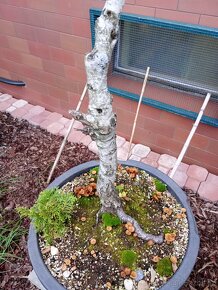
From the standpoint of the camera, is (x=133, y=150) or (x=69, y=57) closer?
(x=69, y=57)

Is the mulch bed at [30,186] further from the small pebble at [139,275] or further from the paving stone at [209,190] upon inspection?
the small pebble at [139,275]

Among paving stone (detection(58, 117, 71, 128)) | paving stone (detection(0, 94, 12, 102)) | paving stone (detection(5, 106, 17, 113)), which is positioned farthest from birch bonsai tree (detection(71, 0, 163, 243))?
paving stone (detection(0, 94, 12, 102))

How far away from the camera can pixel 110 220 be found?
1477mm

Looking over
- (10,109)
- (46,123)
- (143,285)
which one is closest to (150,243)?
(143,285)

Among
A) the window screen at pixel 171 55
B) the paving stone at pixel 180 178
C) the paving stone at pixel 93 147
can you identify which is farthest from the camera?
the paving stone at pixel 93 147

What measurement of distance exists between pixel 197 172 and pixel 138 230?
1.02m

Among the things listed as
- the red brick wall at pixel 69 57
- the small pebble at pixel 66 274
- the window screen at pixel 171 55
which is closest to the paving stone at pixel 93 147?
the red brick wall at pixel 69 57

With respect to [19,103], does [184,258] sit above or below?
above

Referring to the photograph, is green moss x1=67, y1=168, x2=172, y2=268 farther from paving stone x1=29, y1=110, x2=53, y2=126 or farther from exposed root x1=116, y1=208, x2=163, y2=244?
paving stone x1=29, y1=110, x2=53, y2=126

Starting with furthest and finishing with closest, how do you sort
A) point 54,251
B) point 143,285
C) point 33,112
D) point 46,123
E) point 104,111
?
point 33,112 → point 46,123 → point 54,251 → point 143,285 → point 104,111

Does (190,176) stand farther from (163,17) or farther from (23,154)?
(23,154)

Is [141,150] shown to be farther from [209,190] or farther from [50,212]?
[50,212]

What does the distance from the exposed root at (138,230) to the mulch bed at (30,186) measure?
0.46 meters

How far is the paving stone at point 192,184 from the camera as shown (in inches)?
85.3
